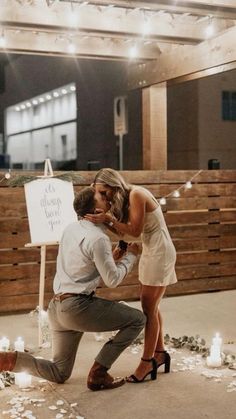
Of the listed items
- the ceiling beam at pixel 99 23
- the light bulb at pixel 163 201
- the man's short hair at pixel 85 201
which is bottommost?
the light bulb at pixel 163 201

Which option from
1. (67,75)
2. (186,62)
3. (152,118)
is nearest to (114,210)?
(186,62)

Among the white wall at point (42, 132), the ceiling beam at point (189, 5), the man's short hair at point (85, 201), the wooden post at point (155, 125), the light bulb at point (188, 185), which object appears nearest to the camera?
the man's short hair at point (85, 201)

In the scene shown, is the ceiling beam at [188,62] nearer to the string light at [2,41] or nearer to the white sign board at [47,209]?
the string light at [2,41]

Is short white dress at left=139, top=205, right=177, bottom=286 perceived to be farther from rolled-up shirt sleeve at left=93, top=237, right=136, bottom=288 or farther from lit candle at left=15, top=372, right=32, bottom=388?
lit candle at left=15, top=372, right=32, bottom=388

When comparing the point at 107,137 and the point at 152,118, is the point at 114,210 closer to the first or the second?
the point at 152,118

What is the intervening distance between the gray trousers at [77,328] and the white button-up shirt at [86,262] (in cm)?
10

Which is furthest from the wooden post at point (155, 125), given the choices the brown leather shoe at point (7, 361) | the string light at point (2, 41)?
the brown leather shoe at point (7, 361)

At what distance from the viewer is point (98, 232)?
165 inches

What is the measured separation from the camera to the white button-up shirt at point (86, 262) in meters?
4.10

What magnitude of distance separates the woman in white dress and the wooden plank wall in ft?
8.53

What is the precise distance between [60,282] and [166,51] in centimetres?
470

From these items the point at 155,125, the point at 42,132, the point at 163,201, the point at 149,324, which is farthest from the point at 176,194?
the point at 42,132

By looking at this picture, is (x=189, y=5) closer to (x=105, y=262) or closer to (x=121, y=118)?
(x=105, y=262)

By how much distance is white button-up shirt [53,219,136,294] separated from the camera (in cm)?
410
